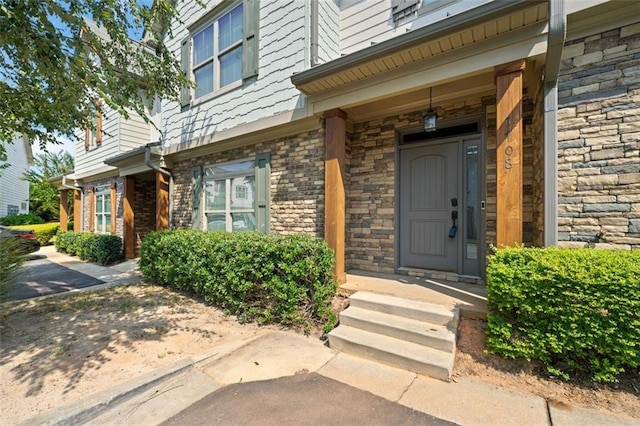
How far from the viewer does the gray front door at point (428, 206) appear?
14.2ft

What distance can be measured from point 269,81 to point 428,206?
11.8ft

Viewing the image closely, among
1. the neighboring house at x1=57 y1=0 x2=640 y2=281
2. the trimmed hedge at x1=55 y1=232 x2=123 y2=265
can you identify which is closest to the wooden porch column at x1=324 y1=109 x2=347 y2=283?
the neighboring house at x1=57 y1=0 x2=640 y2=281

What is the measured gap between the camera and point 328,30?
507cm

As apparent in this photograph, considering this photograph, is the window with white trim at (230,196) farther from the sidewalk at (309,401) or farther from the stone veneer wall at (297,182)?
Answer: the sidewalk at (309,401)

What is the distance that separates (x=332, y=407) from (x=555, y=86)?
3.71 m

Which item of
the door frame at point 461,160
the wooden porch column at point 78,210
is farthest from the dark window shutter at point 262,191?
the wooden porch column at point 78,210

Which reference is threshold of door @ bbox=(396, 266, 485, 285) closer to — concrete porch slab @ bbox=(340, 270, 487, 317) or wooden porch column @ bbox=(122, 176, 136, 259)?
concrete porch slab @ bbox=(340, 270, 487, 317)

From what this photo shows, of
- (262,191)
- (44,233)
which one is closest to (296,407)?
(262,191)

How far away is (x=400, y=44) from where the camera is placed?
327 cm

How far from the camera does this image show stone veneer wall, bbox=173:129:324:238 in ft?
15.8

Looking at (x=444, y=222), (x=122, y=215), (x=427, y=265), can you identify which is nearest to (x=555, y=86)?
(x=444, y=222)

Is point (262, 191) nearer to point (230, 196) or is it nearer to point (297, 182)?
point (297, 182)

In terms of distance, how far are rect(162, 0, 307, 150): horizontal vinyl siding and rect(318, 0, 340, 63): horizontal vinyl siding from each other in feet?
1.08

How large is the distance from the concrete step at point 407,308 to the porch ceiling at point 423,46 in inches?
114
